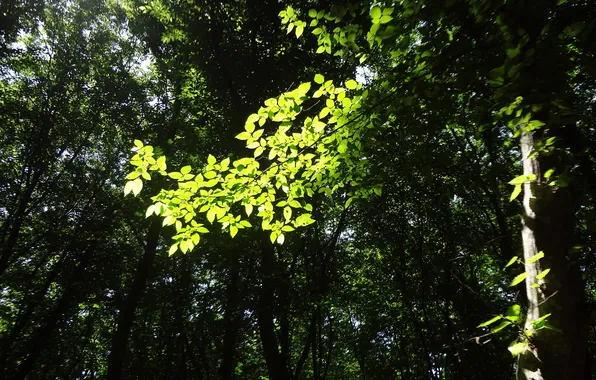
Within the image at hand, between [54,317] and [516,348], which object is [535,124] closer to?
[516,348]

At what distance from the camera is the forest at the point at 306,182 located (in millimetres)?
1742

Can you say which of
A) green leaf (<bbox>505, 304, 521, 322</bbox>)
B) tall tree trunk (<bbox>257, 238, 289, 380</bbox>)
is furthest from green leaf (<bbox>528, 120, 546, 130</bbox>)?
tall tree trunk (<bbox>257, 238, 289, 380</bbox>)

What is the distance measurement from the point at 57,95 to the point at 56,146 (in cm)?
186

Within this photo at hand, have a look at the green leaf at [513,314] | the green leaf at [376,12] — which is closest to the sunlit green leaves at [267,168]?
the green leaf at [376,12]

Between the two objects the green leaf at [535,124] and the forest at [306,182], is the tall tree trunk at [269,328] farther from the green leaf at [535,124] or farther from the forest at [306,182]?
the green leaf at [535,124]

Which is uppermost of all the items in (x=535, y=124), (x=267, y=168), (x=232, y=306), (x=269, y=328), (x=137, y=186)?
(x=232, y=306)

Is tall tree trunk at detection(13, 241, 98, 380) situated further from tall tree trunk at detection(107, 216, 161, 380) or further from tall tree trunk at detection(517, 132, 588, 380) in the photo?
tall tree trunk at detection(517, 132, 588, 380)

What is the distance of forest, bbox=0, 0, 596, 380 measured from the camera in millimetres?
1742

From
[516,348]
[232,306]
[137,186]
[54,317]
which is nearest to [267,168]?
[137,186]

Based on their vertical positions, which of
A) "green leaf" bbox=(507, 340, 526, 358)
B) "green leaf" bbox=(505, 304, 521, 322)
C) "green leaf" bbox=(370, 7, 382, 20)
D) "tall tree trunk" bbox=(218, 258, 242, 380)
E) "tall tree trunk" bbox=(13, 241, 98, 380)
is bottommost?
"green leaf" bbox=(507, 340, 526, 358)

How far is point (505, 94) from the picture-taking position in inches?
68.4

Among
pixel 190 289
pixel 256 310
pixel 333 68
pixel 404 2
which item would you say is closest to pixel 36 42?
pixel 190 289

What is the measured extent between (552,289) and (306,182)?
206cm

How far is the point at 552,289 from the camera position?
1477 mm
